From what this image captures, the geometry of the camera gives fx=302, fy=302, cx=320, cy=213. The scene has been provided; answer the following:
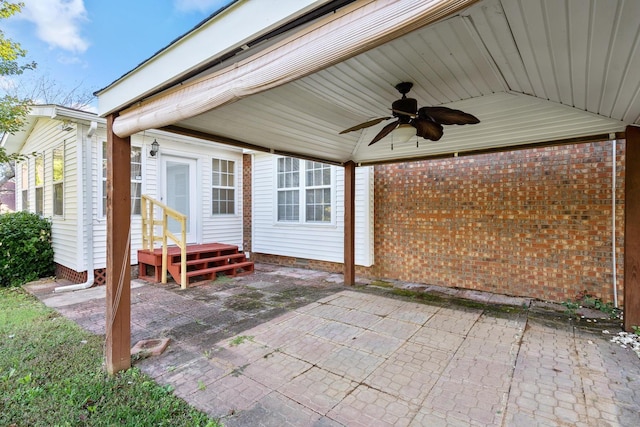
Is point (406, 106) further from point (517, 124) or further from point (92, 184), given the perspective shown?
point (92, 184)

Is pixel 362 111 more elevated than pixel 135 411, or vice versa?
pixel 362 111

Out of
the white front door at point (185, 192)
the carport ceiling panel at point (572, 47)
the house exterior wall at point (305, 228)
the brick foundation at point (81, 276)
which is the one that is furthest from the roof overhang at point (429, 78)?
the brick foundation at point (81, 276)

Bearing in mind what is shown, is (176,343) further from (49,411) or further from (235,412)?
(235,412)

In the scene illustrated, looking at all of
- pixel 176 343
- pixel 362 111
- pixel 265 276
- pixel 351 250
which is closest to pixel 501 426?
pixel 176 343

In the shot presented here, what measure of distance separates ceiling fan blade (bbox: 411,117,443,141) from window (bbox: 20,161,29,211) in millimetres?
9719

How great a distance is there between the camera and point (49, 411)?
2066 mm

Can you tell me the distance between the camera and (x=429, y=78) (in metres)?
2.87

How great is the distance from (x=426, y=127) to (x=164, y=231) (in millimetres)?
4579

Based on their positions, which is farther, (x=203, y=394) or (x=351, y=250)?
(x=351, y=250)

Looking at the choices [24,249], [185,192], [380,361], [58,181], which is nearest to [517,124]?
[380,361]

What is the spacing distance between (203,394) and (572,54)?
3.62 metres

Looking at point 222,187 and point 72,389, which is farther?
point 222,187

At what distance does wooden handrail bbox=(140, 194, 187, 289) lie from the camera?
520 cm

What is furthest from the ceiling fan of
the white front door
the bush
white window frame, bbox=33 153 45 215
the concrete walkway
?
white window frame, bbox=33 153 45 215
